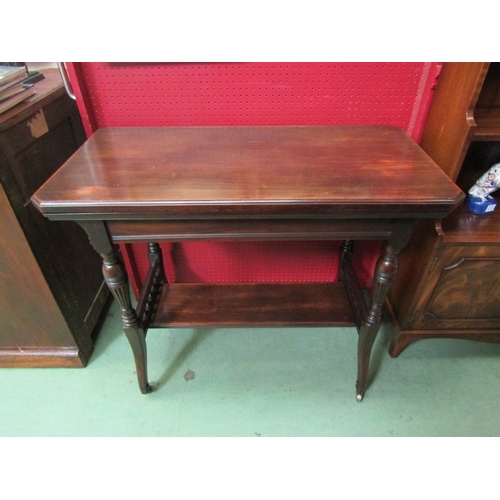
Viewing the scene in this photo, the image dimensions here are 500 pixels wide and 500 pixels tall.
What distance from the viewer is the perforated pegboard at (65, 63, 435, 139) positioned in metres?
1.25

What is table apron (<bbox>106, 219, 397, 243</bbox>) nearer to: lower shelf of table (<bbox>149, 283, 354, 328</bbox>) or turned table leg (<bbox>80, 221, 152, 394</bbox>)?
turned table leg (<bbox>80, 221, 152, 394</bbox>)

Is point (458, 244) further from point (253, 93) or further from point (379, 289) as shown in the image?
point (253, 93)

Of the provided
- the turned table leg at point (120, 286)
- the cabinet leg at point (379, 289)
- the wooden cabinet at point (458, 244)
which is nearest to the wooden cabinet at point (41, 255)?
the turned table leg at point (120, 286)

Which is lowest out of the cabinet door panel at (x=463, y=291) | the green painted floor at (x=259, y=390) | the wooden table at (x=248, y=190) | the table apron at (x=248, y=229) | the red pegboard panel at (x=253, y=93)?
the green painted floor at (x=259, y=390)

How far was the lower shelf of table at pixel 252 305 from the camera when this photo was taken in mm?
1390

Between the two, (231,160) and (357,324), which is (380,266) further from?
(231,160)

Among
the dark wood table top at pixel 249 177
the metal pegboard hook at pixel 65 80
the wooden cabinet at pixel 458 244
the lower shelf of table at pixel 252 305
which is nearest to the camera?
the dark wood table top at pixel 249 177

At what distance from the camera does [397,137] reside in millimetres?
1206

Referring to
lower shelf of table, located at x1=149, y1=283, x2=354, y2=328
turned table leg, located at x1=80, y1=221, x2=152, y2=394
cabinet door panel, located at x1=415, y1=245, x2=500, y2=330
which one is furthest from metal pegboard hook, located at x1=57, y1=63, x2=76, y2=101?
cabinet door panel, located at x1=415, y1=245, x2=500, y2=330

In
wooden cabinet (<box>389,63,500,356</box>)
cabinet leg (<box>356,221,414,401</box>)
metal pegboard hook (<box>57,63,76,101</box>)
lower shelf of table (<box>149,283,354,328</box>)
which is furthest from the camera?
lower shelf of table (<box>149,283,354,328</box>)

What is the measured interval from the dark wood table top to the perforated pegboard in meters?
0.14

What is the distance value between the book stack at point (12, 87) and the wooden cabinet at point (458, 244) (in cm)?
148

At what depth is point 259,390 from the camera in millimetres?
1457

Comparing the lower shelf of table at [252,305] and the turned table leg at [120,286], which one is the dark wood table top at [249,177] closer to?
the turned table leg at [120,286]
